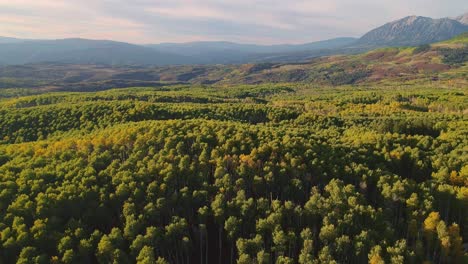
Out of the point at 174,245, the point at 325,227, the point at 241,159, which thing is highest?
the point at 241,159

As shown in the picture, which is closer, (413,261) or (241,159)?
(413,261)

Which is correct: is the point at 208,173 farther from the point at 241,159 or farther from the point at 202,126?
the point at 202,126

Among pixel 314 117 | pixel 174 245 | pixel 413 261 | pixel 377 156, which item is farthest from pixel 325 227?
pixel 314 117

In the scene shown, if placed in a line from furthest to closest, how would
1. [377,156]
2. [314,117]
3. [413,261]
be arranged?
[314,117]
[377,156]
[413,261]

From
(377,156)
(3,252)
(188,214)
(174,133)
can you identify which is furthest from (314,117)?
(3,252)

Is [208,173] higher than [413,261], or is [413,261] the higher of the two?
[208,173]

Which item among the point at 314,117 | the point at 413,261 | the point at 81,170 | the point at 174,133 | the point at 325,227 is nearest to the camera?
the point at 413,261
